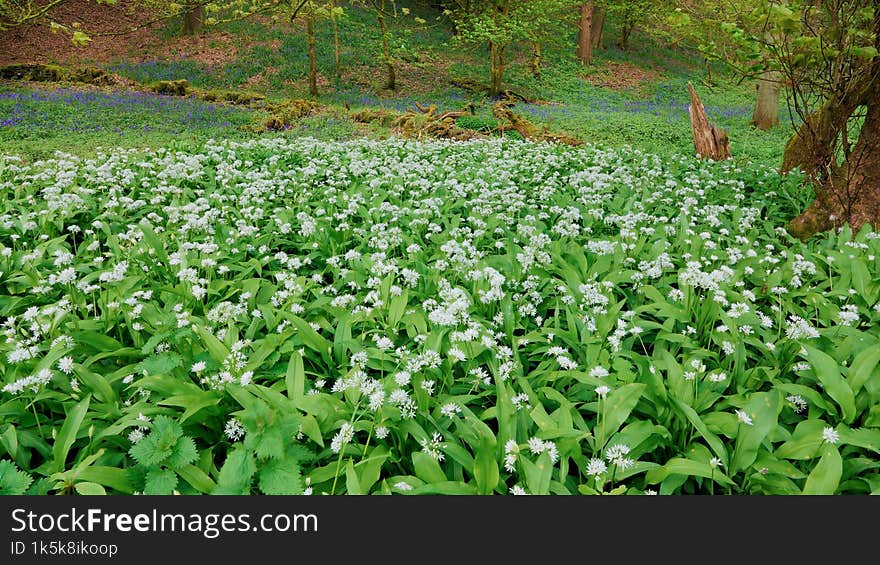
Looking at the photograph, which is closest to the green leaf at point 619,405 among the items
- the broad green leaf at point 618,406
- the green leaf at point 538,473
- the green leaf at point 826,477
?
the broad green leaf at point 618,406

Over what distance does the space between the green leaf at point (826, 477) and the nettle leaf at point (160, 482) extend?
2490 mm

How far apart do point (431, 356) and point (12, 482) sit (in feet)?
5.81

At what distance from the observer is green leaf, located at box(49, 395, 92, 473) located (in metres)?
2.22

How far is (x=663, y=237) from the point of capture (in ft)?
15.8

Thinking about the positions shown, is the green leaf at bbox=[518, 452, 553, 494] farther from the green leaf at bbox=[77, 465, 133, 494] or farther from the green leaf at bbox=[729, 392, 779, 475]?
the green leaf at bbox=[77, 465, 133, 494]

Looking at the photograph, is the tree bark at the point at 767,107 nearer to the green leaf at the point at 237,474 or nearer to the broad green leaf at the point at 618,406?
the broad green leaf at the point at 618,406

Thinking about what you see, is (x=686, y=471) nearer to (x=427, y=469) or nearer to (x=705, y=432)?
(x=705, y=432)

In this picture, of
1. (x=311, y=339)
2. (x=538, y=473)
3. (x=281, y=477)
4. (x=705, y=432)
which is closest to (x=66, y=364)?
(x=311, y=339)

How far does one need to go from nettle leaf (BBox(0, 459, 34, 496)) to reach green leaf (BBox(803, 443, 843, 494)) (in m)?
3.07

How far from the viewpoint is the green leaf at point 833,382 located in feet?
8.23

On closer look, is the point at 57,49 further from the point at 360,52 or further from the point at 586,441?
the point at 586,441

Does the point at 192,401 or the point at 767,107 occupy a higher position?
the point at 767,107

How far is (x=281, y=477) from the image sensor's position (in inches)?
77.7

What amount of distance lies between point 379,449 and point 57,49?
2671 centimetres
